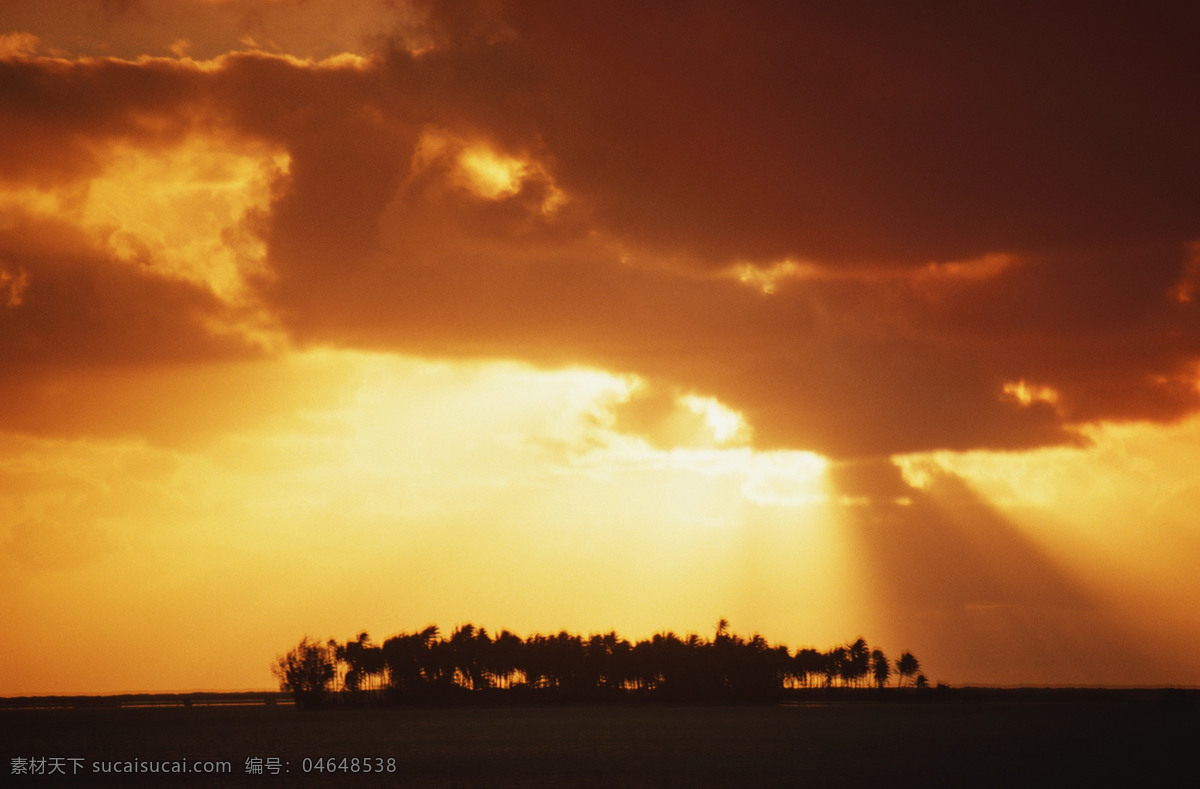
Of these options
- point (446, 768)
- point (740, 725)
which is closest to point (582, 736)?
point (740, 725)

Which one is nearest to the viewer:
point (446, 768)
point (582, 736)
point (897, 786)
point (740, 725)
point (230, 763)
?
point (897, 786)

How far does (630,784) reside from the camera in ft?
329

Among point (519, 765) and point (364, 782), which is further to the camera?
point (519, 765)

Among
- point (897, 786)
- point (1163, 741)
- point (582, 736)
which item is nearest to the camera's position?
point (897, 786)

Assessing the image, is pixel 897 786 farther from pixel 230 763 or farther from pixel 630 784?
pixel 230 763

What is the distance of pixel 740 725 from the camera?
191 metres

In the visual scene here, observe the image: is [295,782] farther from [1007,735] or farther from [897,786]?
[1007,735]

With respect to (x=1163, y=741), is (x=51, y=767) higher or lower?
higher

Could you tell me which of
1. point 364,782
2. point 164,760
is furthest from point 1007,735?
point 164,760

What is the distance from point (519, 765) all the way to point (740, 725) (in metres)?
81.1

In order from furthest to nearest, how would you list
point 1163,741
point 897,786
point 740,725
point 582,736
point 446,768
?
1. point 740,725
2. point 582,736
3. point 1163,741
4. point 446,768
5. point 897,786

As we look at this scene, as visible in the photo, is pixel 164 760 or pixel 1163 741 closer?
pixel 164 760

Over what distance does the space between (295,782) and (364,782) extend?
7136mm

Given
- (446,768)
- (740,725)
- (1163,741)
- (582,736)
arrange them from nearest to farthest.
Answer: (446,768) < (1163,741) < (582,736) < (740,725)
